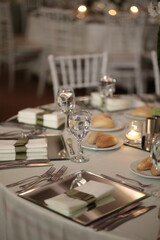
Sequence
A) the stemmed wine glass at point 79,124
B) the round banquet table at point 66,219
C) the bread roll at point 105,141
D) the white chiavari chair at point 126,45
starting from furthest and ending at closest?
1. the white chiavari chair at point 126,45
2. the bread roll at point 105,141
3. the stemmed wine glass at point 79,124
4. the round banquet table at point 66,219

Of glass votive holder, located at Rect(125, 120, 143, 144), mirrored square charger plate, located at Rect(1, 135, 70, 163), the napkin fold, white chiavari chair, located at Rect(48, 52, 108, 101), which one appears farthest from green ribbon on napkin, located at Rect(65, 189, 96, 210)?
white chiavari chair, located at Rect(48, 52, 108, 101)

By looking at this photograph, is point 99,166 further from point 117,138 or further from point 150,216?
point 150,216

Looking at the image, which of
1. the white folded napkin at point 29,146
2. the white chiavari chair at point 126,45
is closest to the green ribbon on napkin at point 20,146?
the white folded napkin at point 29,146

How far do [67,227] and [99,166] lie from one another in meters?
0.43

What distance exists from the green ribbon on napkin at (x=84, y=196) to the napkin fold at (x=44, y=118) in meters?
0.78

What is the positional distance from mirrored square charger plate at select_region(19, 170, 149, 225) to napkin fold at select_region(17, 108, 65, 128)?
0.58 meters

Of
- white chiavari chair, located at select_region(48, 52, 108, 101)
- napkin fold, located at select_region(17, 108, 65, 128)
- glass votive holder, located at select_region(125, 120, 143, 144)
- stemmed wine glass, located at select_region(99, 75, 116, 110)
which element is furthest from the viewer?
white chiavari chair, located at select_region(48, 52, 108, 101)

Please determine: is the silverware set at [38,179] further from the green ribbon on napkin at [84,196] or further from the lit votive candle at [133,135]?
the lit votive candle at [133,135]

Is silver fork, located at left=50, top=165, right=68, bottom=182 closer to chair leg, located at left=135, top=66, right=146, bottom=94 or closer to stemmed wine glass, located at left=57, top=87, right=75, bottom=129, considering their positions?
stemmed wine glass, located at left=57, top=87, right=75, bottom=129

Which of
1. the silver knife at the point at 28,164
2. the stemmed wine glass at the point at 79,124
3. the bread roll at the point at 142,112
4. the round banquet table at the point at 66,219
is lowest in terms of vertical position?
the round banquet table at the point at 66,219

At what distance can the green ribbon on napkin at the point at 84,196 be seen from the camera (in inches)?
46.6

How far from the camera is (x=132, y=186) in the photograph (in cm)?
135

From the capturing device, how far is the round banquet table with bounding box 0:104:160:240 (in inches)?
43.1

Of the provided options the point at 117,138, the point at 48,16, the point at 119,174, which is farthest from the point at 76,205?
the point at 48,16
